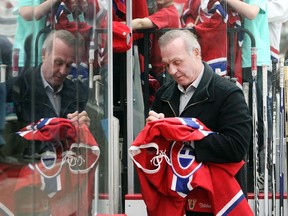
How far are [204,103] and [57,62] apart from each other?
1.43m

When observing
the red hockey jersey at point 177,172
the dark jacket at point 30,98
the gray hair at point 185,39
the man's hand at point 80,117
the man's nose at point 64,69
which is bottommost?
the red hockey jersey at point 177,172

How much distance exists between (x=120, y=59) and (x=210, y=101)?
0.99m

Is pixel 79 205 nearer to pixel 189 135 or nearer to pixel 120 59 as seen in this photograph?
pixel 189 135

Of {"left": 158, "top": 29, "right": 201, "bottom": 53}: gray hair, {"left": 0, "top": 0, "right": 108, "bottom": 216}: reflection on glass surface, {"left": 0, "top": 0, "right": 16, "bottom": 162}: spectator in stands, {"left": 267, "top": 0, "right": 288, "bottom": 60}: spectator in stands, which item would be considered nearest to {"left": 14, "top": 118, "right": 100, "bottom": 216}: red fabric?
{"left": 0, "top": 0, "right": 108, "bottom": 216}: reflection on glass surface

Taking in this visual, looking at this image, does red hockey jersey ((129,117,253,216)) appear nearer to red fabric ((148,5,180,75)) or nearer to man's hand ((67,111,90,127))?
man's hand ((67,111,90,127))

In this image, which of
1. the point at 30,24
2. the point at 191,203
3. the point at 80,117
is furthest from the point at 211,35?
the point at 30,24

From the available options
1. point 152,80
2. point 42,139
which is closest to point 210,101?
point 152,80

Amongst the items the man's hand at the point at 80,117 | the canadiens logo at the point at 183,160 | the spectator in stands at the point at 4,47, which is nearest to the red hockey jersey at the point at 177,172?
the canadiens logo at the point at 183,160

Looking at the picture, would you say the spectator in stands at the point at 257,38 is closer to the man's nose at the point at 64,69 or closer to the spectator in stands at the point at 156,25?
the spectator in stands at the point at 156,25

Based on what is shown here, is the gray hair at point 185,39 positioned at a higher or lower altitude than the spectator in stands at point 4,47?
higher

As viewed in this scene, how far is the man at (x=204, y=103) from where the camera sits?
2906 millimetres

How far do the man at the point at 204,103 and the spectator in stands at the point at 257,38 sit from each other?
70cm

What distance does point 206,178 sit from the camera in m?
2.88

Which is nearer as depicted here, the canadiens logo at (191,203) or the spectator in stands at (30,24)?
the spectator in stands at (30,24)
